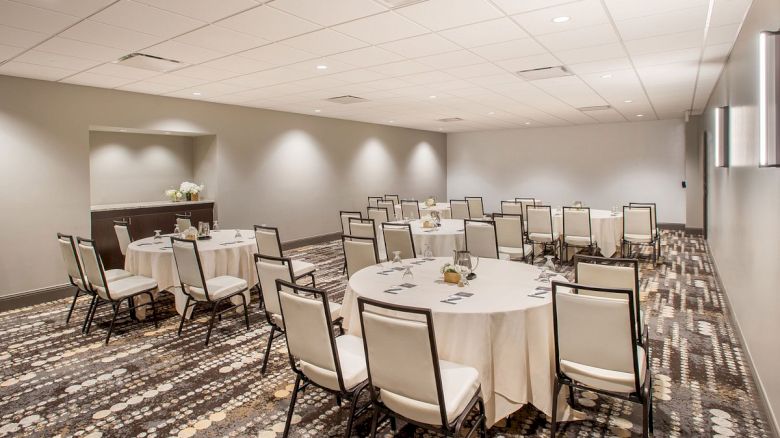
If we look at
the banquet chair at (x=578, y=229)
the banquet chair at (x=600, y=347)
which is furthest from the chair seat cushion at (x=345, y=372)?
the banquet chair at (x=578, y=229)

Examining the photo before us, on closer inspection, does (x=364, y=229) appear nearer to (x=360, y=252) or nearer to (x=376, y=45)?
(x=360, y=252)

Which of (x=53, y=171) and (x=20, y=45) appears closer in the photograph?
(x=20, y=45)

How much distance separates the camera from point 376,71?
5.70m

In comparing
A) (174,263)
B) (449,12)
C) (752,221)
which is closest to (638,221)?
(752,221)

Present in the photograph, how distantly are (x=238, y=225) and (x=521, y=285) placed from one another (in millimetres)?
6858

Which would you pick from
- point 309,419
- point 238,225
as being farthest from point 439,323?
point 238,225

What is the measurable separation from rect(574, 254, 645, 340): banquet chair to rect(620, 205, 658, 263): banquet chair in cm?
491

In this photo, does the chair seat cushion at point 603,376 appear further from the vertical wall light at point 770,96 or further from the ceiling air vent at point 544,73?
the ceiling air vent at point 544,73

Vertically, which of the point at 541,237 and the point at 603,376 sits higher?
the point at 541,237

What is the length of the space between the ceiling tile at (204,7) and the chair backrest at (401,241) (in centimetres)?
316

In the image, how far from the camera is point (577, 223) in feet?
24.0

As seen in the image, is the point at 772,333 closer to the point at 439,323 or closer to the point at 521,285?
the point at 521,285

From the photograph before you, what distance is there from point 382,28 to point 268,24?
99cm

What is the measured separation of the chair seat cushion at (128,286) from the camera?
4.44m
